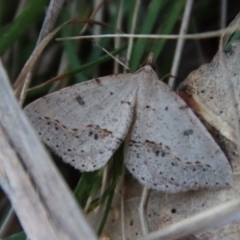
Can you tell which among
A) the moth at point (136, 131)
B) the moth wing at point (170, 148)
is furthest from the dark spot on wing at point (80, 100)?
the moth wing at point (170, 148)

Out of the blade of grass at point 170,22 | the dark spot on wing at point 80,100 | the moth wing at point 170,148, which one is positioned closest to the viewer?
the moth wing at point 170,148

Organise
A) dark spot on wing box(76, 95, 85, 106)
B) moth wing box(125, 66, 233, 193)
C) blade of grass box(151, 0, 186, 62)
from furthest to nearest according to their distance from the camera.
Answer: blade of grass box(151, 0, 186, 62) < dark spot on wing box(76, 95, 85, 106) < moth wing box(125, 66, 233, 193)

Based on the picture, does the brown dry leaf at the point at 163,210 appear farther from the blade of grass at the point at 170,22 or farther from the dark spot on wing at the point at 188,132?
the blade of grass at the point at 170,22

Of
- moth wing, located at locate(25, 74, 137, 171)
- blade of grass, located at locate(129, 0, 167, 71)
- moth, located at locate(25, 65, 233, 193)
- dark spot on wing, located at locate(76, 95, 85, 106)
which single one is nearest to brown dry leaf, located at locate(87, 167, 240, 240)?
moth, located at locate(25, 65, 233, 193)

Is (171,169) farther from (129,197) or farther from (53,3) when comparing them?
(53,3)

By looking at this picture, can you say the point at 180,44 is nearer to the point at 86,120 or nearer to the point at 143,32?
the point at 143,32

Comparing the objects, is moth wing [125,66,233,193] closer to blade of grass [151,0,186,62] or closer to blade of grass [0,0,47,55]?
blade of grass [151,0,186,62]

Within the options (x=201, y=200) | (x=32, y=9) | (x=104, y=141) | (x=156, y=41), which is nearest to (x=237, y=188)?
(x=201, y=200)

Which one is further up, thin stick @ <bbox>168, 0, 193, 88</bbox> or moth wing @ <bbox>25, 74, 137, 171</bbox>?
thin stick @ <bbox>168, 0, 193, 88</bbox>

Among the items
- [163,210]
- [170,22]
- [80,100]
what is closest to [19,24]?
[80,100]
